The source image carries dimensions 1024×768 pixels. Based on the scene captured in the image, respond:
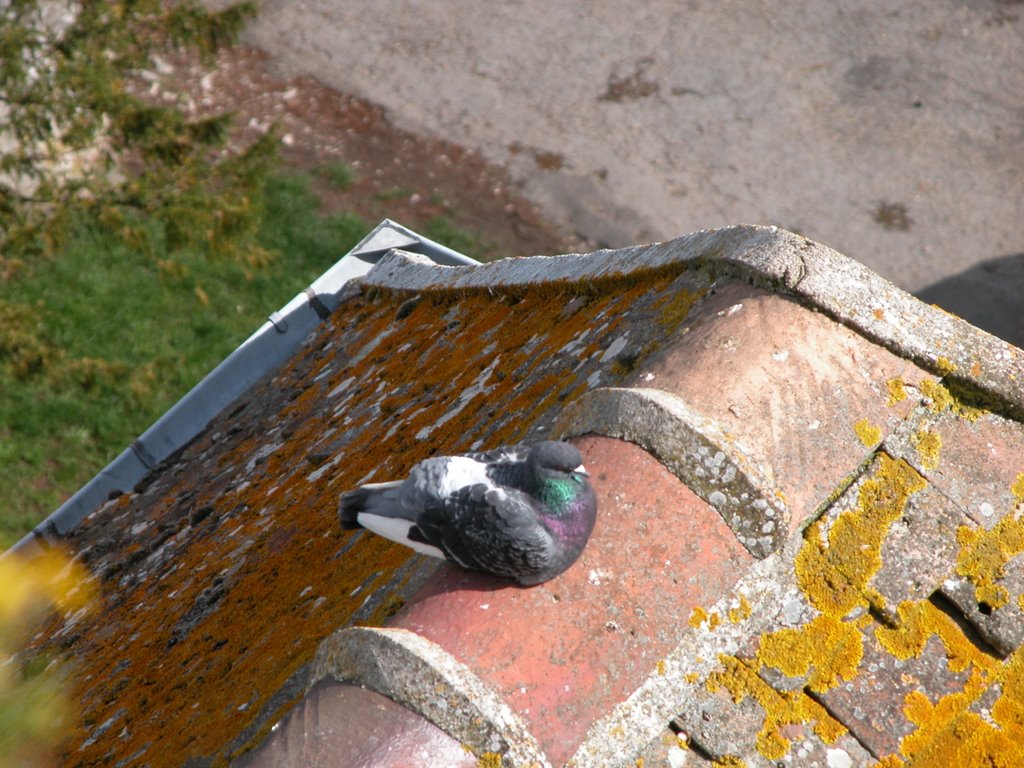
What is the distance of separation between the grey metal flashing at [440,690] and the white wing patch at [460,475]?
1.34 ft

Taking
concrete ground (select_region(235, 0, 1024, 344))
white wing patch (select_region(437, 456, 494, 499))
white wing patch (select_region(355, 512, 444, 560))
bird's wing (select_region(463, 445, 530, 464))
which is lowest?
concrete ground (select_region(235, 0, 1024, 344))

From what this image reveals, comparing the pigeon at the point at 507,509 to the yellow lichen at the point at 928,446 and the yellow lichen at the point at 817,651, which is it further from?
the yellow lichen at the point at 928,446

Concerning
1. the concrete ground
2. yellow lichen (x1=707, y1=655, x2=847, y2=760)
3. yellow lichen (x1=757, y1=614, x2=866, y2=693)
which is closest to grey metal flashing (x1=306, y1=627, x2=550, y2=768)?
yellow lichen (x1=707, y1=655, x2=847, y2=760)

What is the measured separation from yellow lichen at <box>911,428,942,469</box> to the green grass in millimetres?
5789

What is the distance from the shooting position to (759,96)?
11.8m

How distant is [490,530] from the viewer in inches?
87.8

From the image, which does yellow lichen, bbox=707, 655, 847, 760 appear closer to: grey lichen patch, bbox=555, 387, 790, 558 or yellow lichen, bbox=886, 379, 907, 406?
grey lichen patch, bbox=555, 387, 790, 558

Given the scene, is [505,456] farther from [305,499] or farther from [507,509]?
[305,499]

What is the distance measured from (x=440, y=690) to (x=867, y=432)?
3.99ft

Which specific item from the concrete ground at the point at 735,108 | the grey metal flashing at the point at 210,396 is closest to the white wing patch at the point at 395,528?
the grey metal flashing at the point at 210,396

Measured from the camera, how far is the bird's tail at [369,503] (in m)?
2.76

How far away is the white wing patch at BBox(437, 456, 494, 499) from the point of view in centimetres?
243

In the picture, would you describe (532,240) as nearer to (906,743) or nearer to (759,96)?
(759,96)

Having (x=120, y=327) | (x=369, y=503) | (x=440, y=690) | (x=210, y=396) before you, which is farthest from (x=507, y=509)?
(x=120, y=327)
